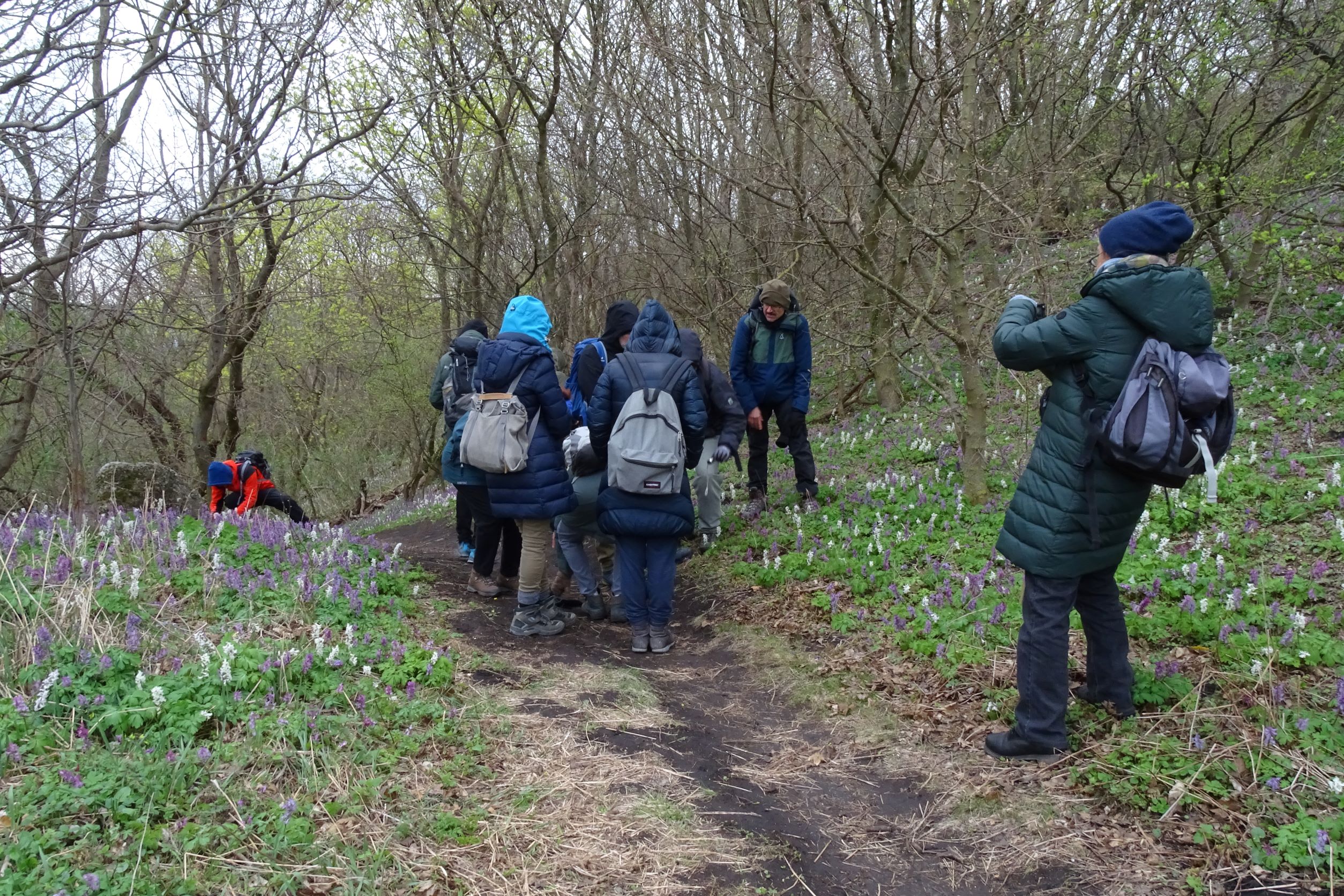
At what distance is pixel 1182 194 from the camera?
11312 millimetres

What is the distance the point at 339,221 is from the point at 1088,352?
16.8m

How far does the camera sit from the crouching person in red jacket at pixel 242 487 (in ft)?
26.2

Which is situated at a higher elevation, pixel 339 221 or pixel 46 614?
pixel 339 221

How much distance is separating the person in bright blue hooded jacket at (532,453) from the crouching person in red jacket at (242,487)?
3.39 metres

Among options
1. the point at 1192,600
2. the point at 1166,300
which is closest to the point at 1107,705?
the point at 1192,600

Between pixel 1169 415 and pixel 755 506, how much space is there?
5.00 metres

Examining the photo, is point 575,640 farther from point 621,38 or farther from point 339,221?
point 339,221

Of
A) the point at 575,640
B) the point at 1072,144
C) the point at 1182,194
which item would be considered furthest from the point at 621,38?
the point at 575,640

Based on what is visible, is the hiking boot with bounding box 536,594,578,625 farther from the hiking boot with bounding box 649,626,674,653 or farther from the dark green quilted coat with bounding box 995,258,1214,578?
the dark green quilted coat with bounding box 995,258,1214,578

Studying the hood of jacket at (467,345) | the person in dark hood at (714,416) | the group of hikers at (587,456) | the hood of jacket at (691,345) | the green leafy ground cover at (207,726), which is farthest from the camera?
the hood of jacket at (467,345)

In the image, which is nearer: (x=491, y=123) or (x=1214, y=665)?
(x=1214, y=665)

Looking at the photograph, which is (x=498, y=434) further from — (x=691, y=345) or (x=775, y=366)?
(x=775, y=366)

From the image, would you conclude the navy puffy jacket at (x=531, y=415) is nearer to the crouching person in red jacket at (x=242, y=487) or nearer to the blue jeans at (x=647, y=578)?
the blue jeans at (x=647, y=578)

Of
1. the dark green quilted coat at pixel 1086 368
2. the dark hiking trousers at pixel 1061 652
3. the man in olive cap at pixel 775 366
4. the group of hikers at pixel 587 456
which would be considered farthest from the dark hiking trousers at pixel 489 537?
the dark green quilted coat at pixel 1086 368
